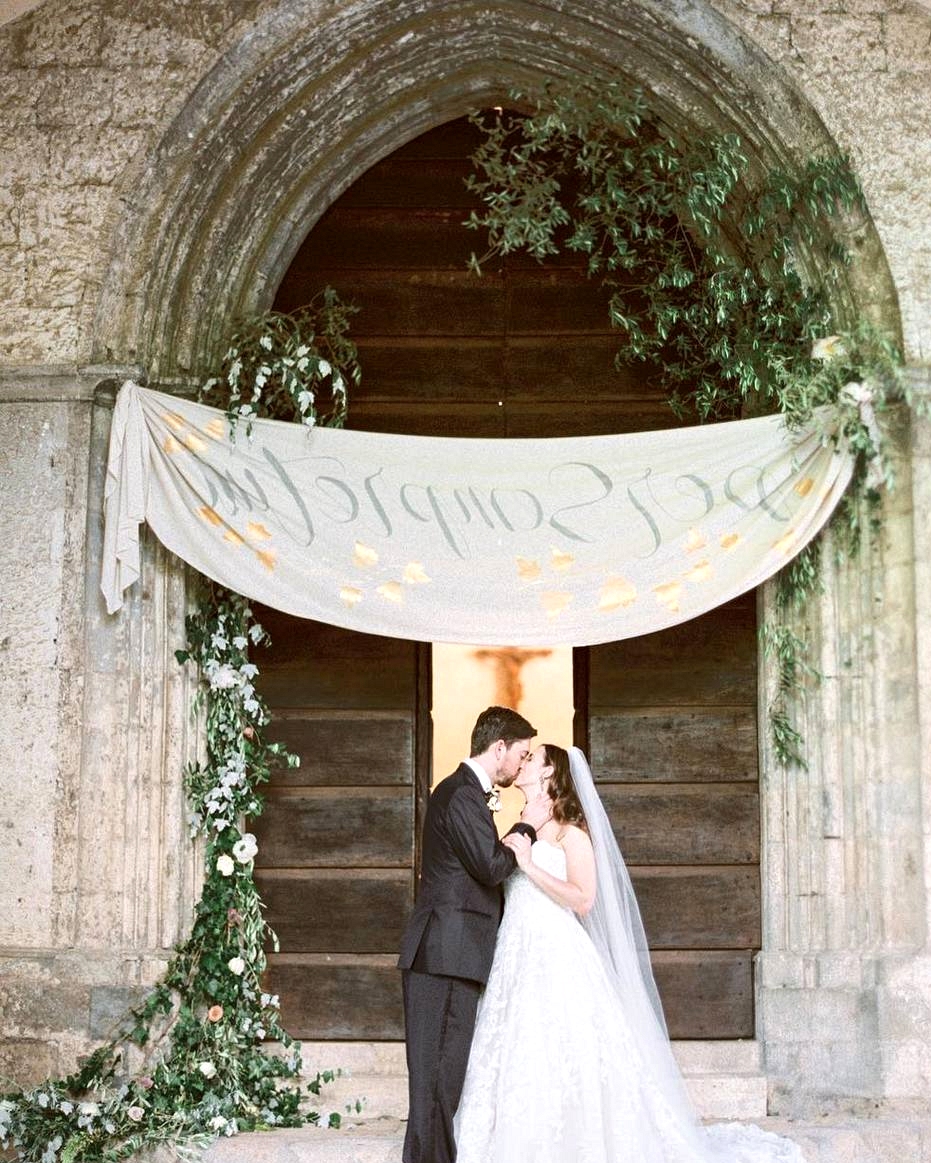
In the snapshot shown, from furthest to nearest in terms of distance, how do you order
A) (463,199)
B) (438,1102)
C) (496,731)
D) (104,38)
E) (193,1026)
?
(463,199), (104,38), (193,1026), (496,731), (438,1102)

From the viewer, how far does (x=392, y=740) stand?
6.16 metres

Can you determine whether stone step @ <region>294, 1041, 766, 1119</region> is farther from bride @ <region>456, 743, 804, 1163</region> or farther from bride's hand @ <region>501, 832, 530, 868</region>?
bride's hand @ <region>501, 832, 530, 868</region>

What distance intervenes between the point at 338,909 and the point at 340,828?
1.00 ft

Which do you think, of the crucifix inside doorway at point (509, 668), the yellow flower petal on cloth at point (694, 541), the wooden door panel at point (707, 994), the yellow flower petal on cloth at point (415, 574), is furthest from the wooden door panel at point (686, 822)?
the crucifix inside doorway at point (509, 668)

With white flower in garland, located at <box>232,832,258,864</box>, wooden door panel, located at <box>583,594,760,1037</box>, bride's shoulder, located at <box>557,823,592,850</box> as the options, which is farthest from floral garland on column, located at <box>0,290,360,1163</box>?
wooden door panel, located at <box>583,594,760,1037</box>

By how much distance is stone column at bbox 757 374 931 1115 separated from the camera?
17.9 feet

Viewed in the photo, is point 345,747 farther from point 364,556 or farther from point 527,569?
point 527,569

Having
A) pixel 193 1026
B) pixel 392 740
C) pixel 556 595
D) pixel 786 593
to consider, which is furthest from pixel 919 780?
pixel 193 1026

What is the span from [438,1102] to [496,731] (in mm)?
1171

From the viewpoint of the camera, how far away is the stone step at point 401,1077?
5648mm

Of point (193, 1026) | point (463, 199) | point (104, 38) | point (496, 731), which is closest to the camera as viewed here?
point (496, 731)

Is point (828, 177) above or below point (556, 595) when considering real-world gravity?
above

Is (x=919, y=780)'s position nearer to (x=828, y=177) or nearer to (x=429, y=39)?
A: (x=828, y=177)

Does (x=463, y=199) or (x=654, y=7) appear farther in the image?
(x=463, y=199)
